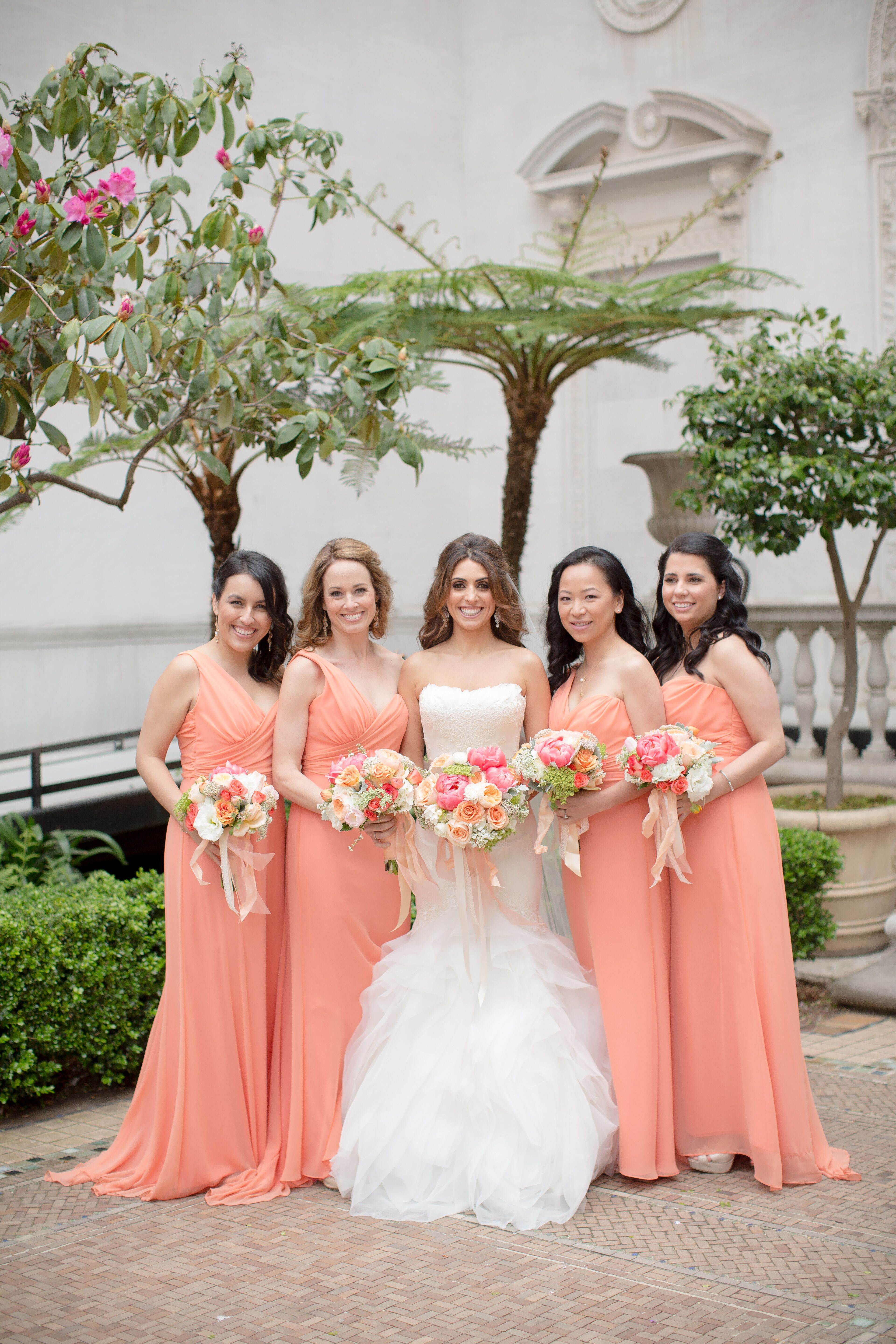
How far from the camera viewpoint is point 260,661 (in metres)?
4.38

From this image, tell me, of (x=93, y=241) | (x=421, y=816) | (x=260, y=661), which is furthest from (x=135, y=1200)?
(x=93, y=241)

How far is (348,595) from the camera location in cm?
422

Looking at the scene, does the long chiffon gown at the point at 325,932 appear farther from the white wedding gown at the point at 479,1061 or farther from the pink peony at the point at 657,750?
the pink peony at the point at 657,750

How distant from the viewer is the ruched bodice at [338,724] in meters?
4.18

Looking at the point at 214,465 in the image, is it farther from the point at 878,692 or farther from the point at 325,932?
the point at 878,692

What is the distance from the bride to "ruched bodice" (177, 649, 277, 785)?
0.53 meters

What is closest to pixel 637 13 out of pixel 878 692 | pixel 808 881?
pixel 878 692

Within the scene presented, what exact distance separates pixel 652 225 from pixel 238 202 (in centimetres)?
400

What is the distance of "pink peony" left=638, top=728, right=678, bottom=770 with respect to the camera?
3.80m

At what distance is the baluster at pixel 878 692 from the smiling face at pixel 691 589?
4.54 metres

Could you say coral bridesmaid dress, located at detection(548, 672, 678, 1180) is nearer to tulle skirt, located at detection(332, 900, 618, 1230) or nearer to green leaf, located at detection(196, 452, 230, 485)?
tulle skirt, located at detection(332, 900, 618, 1230)

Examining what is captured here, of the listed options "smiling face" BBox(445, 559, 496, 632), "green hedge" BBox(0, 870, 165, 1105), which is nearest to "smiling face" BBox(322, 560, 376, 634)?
"smiling face" BBox(445, 559, 496, 632)

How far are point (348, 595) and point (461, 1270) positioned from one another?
2.11 meters

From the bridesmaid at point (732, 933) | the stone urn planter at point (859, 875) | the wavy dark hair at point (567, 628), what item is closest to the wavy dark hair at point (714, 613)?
the bridesmaid at point (732, 933)
